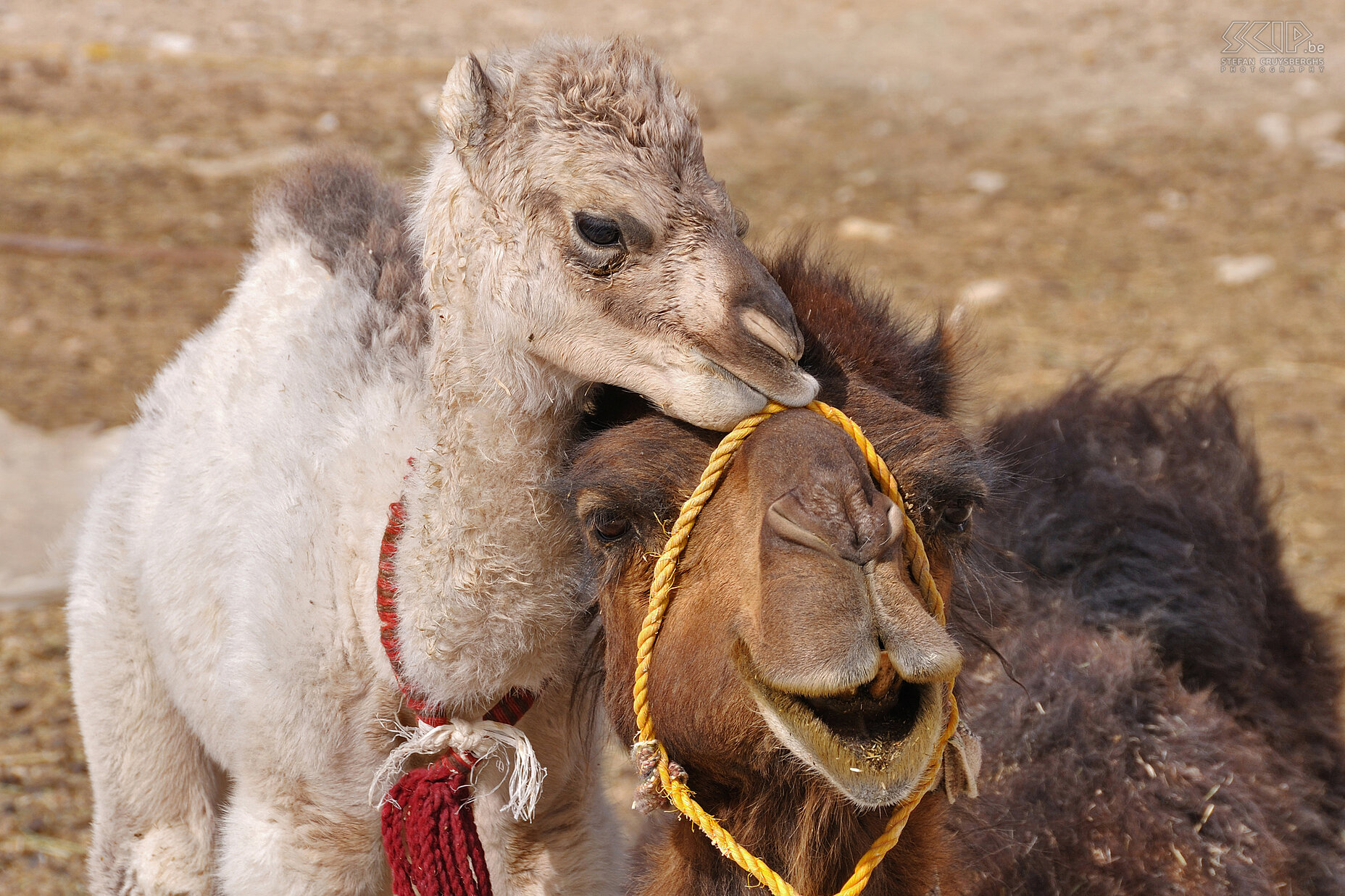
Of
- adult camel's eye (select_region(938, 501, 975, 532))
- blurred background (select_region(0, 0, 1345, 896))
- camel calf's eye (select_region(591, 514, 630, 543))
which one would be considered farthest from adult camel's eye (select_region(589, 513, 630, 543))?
blurred background (select_region(0, 0, 1345, 896))

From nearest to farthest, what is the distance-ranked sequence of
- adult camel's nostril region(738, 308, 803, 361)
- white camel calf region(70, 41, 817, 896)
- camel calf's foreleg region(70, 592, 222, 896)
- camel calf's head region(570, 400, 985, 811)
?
camel calf's head region(570, 400, 985, 811) < adult camel's nostril region(738, 308, 803, 361) < white camel calf region(70, 41, 817, 896) < camel calf's foreleg region(70, 592, 222, 896)

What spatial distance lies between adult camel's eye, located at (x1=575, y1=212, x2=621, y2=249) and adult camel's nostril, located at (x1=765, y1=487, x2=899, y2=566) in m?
0.51

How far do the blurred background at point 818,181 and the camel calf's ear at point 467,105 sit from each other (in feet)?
3.20

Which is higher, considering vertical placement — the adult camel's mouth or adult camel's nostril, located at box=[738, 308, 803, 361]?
adult camel's nostril, located at box=[738, 308, 803, 361]

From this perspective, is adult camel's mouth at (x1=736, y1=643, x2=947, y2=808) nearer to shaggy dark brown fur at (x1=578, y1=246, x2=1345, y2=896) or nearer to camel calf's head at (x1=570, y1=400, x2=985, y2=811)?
camel calf's head at (x1=570, y1=400, x2=985, y2=811)

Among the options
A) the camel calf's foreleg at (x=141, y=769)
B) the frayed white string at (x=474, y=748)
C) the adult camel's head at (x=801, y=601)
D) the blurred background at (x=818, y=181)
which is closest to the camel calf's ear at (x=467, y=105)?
the adult camel's head at (x=801, y=601)

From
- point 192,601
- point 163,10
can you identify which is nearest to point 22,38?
point 163,10

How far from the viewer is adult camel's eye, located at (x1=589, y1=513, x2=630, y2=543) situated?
206 cm

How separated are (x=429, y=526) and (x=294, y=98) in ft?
28.7

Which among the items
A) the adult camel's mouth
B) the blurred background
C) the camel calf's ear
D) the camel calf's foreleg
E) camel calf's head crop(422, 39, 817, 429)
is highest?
the camel calf's ear

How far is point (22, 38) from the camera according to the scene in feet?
38.1

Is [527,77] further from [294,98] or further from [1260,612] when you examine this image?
[294,98]

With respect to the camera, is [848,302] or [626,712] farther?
[848,302]

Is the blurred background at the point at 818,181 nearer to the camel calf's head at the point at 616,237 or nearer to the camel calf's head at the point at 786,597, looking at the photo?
the camel calf's head at the point at 616,237
